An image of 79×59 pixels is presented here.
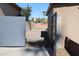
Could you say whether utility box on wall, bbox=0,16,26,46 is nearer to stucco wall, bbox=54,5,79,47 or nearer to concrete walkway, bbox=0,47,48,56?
concrete walkway, bbox=0,47,48,56

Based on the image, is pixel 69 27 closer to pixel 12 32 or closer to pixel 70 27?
pixel 70 27

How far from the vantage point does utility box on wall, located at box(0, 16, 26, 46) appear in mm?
11586

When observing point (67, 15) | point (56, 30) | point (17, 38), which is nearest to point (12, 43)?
point (17, 38)

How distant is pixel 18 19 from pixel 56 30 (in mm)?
2646

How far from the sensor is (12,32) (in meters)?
11.7

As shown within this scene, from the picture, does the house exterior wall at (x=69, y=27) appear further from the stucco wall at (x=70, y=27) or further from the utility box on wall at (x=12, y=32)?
the utility box on wall at (x=12, y=32)

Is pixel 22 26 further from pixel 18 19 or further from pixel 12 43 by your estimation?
pixel 12 43

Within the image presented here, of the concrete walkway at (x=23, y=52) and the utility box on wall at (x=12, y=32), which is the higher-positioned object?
the utility box on wall at (x=12, y=32)

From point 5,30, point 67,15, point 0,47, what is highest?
point 67,15

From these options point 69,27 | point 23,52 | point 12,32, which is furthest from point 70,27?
point 12,32

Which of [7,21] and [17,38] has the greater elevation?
[7,21]

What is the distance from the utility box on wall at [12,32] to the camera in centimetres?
1159

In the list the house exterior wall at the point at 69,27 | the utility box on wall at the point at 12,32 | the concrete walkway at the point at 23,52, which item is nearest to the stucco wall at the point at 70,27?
the house exterior wall at the point at 69,27

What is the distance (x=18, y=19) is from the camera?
37.7 feet
